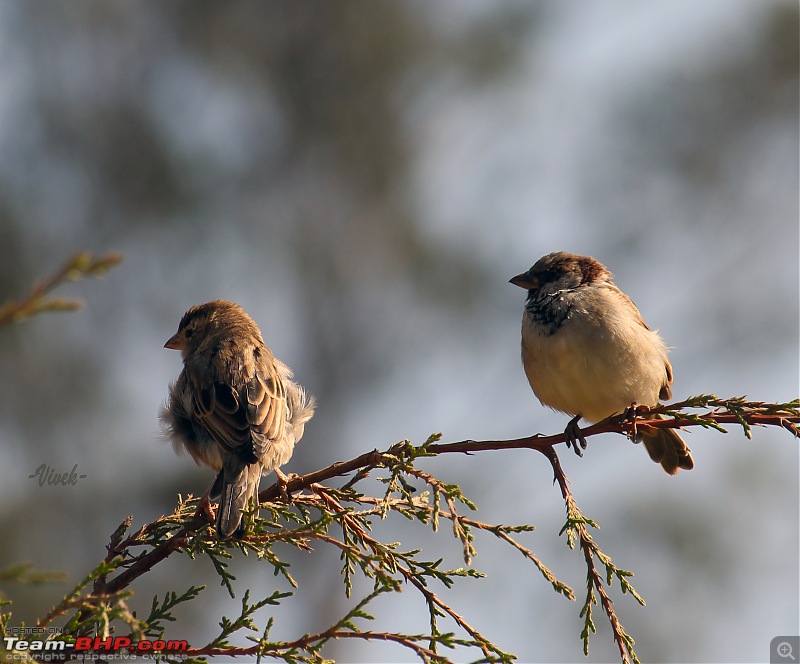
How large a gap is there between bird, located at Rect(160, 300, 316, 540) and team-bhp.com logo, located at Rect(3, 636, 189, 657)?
0.67m

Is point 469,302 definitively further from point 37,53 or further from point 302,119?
point 37,53

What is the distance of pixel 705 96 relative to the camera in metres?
12.6

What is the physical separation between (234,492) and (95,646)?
79 centimetres

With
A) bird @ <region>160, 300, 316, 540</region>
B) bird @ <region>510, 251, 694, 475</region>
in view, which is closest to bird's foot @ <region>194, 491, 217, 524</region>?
bird @ <region>160, 300, 316, 540</region>

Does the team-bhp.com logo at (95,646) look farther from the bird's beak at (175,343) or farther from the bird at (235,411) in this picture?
the bird's beak at (175,343)

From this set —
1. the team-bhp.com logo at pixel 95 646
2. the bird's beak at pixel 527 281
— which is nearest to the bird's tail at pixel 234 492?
the team-bhp.com logo at pixel 95 646

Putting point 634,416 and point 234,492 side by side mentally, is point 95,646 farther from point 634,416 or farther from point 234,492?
point 634,416

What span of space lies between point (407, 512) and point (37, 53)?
1209cm

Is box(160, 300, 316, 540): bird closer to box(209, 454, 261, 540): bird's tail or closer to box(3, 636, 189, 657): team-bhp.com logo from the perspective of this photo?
box(209, 454, 261, 540): bird's tail

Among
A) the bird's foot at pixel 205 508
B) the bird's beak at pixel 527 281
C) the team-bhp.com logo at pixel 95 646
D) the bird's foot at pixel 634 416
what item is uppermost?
the bird's beak at pixel 527 281

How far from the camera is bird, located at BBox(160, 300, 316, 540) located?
10.5 ft

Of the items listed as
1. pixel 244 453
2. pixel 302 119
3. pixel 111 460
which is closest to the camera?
pixel 244 453

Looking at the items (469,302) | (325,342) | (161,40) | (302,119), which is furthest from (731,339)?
(161,40)

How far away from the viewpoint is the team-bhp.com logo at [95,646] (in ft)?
6.71
